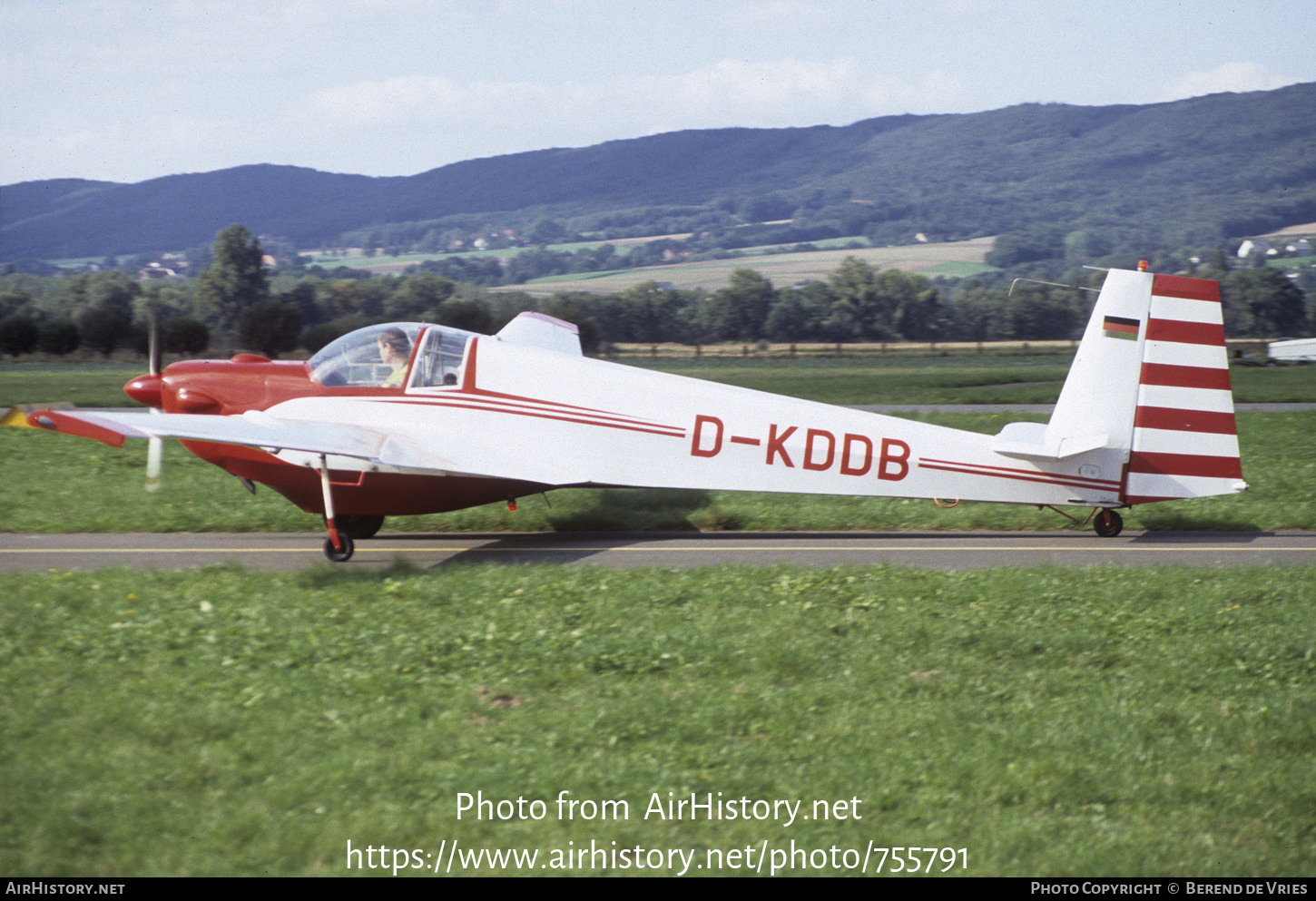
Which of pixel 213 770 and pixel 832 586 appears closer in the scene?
pixel 213 770

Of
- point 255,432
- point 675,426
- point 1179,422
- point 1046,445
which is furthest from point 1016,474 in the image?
point 255,432

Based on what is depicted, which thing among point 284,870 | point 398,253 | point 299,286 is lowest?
point 284,870

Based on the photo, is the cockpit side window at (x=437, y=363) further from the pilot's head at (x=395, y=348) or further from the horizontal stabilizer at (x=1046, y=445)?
the horizontal stabilizer at (x=1046, y=445)

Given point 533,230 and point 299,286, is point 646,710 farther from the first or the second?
point 533,230

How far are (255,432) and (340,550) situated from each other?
4.69 feet

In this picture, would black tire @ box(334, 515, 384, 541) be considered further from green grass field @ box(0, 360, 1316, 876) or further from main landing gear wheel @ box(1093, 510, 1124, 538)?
main landing gear wheel @ box(1093, 510, 1124, 538)

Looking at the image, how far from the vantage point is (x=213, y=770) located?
5.43 m

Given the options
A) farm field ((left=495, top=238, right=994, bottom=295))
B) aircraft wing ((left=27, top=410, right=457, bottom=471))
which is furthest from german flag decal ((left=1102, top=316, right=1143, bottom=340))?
farm field ((left=495, top=238, right=994, bottom=295))

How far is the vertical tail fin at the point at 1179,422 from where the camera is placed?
11.5 m

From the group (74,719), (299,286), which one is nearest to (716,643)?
(74,719)

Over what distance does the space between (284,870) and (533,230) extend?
188629mm

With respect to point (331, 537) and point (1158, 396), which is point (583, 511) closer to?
point (331, 537)

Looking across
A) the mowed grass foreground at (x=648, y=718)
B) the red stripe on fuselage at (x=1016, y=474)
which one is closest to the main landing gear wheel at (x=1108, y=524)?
the red stripe on fuselage at (x=1016, y=474)
